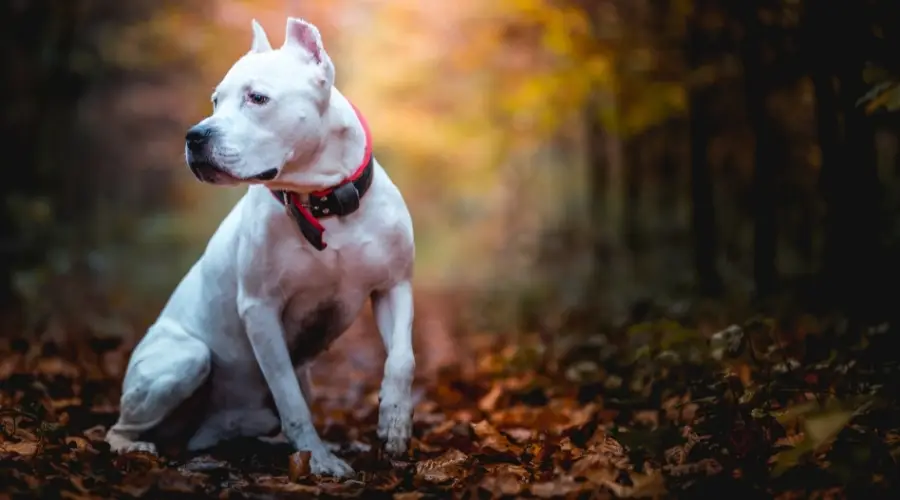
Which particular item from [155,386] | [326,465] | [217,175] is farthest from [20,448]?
[217,175]

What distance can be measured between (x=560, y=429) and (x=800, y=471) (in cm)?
167

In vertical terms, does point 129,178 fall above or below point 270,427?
above

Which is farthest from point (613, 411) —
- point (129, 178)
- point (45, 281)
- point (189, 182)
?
point (189, 182)

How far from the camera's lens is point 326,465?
4.05 m

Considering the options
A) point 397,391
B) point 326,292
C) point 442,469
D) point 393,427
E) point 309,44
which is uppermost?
point 309,44

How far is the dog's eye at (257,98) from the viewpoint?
388 cm

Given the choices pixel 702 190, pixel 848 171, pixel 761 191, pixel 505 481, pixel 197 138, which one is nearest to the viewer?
pixel 505 481

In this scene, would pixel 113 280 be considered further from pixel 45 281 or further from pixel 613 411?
pixel 613 411

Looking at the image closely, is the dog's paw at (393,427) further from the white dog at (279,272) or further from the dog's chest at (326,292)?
the dog's chest at (326,292)

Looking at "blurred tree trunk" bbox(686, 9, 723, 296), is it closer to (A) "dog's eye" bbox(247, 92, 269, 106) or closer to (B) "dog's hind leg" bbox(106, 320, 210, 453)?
(B) "dog's hind leg" bbox(106, 320, 210, 453)

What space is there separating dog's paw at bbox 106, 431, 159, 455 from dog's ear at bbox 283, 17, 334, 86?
1.76 metres

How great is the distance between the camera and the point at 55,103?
14.6 m

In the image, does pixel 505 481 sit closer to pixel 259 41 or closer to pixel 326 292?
pixel 326 292

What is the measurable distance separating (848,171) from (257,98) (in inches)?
151
